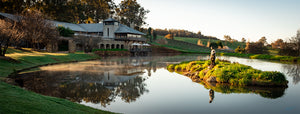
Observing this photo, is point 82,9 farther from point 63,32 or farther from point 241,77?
point 241,77

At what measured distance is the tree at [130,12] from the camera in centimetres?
8356

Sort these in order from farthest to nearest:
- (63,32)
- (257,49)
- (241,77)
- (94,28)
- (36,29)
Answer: (257,49), (94,28), (63,32), (36,29), (241,77)

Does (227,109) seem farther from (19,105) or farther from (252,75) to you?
(19,105)

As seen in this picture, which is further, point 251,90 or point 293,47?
point 293,47

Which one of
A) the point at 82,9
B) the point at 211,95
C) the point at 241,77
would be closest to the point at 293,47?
the point at 241,77

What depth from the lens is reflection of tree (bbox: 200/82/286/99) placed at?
12.7 m

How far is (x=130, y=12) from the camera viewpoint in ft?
275

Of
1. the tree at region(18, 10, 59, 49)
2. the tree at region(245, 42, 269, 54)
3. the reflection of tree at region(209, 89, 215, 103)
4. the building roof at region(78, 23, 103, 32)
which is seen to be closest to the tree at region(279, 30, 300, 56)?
the tree at region(245, 42, 269, 54)

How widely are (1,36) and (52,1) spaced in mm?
56397

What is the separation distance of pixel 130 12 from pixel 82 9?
63.0ft

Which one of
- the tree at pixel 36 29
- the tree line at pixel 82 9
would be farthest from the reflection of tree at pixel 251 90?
the tree line at pixel 82 9

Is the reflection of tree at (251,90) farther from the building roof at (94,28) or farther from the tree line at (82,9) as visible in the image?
the tree line at (82,9)

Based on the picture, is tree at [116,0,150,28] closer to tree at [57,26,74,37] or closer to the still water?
tree at [57,26,74,37]

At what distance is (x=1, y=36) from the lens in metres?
21.0
